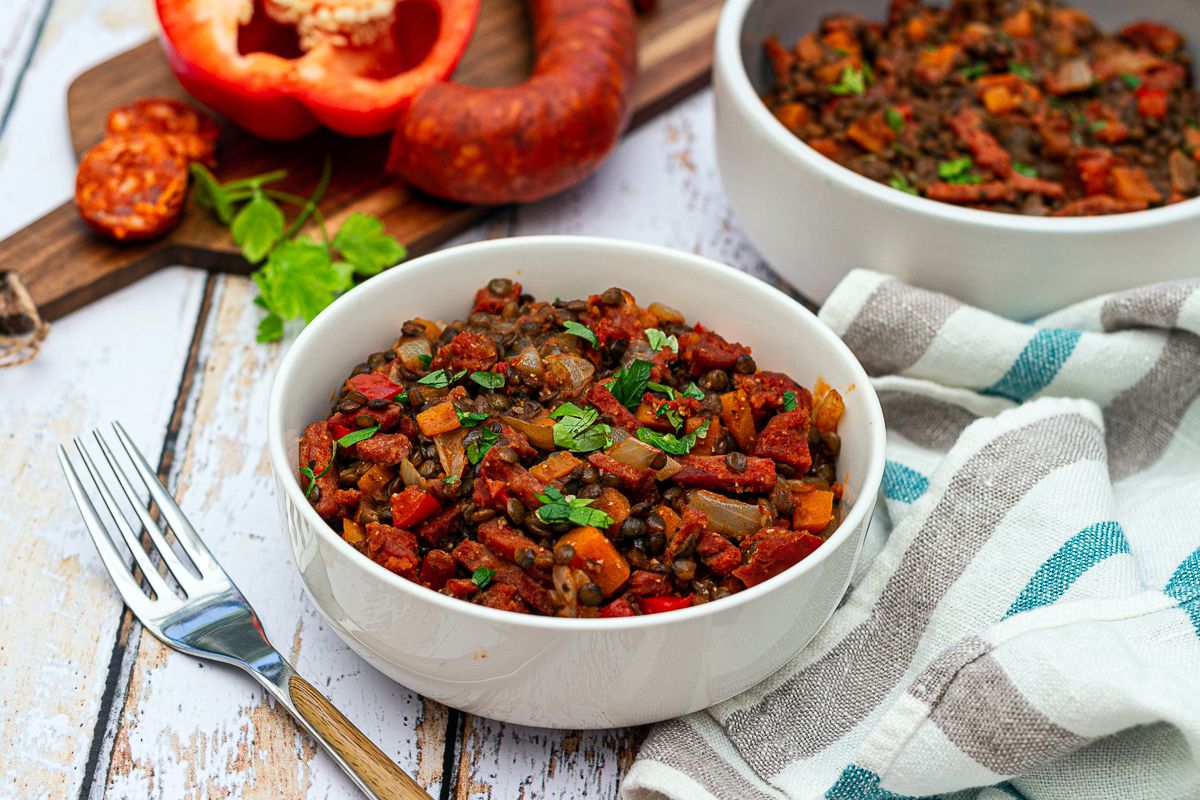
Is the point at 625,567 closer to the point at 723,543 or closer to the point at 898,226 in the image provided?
the point at 723,543

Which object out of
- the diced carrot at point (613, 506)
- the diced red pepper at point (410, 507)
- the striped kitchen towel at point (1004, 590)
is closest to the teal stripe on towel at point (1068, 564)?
the striped kitchen towel at point (1004, 590)

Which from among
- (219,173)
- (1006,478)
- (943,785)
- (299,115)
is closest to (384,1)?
(299,115)

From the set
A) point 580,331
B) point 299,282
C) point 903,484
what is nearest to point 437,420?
point 580,331

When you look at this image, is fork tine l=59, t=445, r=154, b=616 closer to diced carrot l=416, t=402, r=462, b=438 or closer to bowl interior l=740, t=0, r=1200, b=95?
diced carrot l=416, t=402, r=462, b=438

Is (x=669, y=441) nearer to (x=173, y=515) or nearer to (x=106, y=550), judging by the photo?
(x=173, y=515)

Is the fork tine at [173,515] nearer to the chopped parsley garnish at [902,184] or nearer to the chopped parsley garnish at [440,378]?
the chopped parsley garnish at [440,378]

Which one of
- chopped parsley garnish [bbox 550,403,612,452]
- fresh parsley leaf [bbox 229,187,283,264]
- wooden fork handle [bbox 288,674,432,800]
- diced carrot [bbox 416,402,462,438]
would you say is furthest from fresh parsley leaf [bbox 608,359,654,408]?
fresh parsley leaf [bbox 229,187,283,264]
